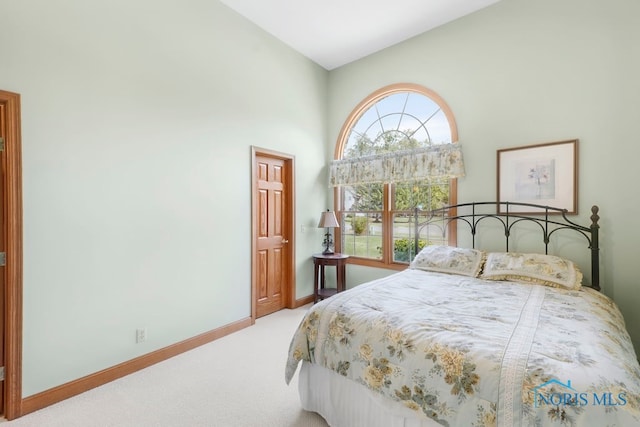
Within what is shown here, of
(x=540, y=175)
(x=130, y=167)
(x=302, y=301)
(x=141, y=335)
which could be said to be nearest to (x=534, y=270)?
(x=540, y=175)

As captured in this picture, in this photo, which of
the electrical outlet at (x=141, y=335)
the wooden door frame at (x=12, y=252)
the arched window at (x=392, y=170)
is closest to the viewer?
the wooden door frame at (x=12, y=252)

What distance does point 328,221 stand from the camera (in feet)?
13.4

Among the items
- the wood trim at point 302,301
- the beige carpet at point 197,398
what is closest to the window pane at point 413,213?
the wood trim at point 302,301

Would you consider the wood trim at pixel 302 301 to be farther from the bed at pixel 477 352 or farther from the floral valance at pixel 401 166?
the bed at pixel 477 352

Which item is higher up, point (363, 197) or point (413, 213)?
point (363, 197)

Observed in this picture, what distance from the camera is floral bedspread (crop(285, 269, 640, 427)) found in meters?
1.07

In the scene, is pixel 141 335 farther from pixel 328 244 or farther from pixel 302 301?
pixel 328 244

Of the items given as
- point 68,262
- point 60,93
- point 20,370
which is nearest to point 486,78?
point 60,93

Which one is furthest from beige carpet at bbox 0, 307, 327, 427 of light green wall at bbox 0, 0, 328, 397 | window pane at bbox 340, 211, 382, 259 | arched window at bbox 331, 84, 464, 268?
arched window at bbox 331, 84, 464, 268

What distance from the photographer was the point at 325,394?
1852mm

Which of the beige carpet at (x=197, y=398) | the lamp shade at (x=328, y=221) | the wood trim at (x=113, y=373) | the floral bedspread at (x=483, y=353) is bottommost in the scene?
the beige carpet at (x=197, y=398)

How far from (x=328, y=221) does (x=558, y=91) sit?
278 cm

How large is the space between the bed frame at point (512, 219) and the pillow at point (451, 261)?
41 centimetres

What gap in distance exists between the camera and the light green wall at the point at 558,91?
8.23 ft
